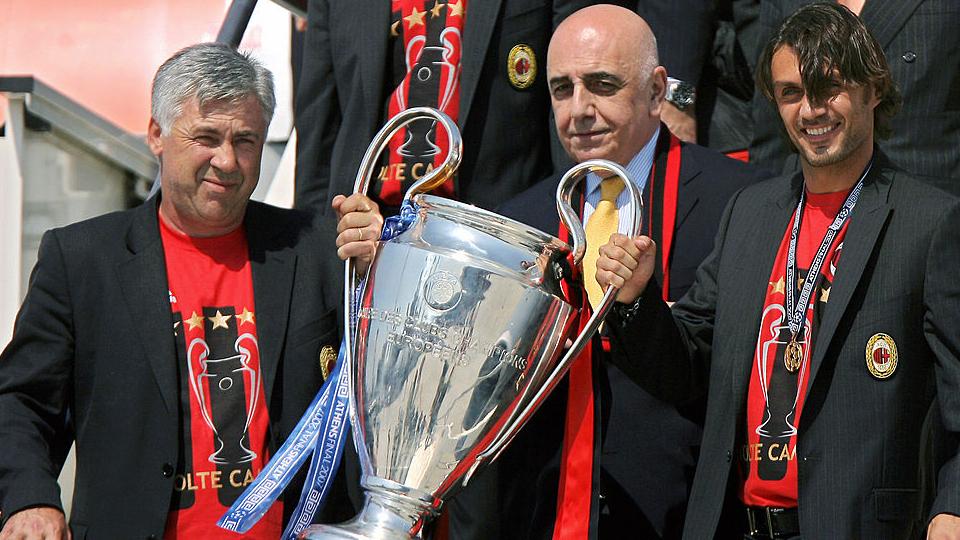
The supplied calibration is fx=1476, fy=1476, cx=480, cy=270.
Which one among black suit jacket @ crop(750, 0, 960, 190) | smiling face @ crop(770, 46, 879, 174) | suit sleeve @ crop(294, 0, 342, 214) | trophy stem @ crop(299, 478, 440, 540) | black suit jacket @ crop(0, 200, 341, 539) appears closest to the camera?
trophy stem @ crop(299, 478, 440, 540)

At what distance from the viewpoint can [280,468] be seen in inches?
130

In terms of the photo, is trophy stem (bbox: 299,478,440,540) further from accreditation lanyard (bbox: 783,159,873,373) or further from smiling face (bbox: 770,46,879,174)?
smiling face (bbox: 770,46,879,174)

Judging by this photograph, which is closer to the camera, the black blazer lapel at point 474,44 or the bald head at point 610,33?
the bald head at point 610,33

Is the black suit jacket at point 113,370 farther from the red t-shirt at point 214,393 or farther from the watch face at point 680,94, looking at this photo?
the watch face at point 680,94

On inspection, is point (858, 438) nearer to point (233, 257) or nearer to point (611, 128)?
point (611, 128)

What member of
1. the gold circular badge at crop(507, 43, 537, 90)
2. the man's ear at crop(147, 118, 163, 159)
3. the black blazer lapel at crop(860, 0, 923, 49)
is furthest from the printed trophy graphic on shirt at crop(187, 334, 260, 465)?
the black blazer lapel at crop(860, 0, 923, 49)

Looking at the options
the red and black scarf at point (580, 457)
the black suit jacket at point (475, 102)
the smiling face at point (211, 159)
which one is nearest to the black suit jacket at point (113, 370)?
the smiling face at point (211, 159)

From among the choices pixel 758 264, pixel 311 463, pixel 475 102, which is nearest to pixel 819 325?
pixel 758 264

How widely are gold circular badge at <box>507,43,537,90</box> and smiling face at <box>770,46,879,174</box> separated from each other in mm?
1144

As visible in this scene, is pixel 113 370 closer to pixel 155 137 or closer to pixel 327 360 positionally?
pixel 327 360

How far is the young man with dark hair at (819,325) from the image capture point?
3021mm

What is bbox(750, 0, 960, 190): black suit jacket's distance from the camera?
407 cm

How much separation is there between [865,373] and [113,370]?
172cm

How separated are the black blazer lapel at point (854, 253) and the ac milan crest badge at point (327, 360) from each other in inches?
47.1
